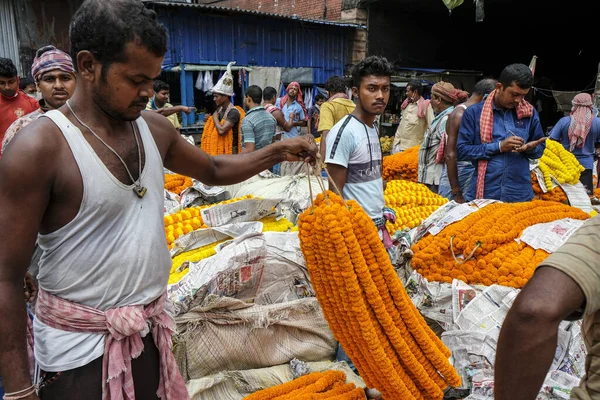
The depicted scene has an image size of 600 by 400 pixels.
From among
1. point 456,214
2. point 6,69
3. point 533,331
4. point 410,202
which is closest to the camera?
point 533,331

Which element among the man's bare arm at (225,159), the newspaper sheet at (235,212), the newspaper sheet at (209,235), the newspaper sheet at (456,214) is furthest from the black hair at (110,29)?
the newspaper sheet at (456,214)

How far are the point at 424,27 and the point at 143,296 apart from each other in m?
15.7

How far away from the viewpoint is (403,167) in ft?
21.0

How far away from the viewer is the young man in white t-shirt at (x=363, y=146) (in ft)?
9.51

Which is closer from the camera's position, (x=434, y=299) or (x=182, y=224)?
(x=434, y=299)

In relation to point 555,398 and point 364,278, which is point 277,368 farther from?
point 555,398

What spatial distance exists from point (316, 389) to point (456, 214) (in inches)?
69.6

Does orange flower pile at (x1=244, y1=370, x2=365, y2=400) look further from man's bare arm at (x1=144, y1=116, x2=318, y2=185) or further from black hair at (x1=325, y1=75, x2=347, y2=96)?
black hair at (x1=325, y1=75, x2=347, y2=96)

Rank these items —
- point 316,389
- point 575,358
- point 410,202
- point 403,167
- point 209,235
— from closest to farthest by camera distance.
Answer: point 316,389 < point 575,358 < point 209,235 < point 410,202 < point 403,167

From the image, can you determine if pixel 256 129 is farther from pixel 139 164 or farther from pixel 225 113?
pixel 139 164

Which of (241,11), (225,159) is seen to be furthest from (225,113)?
(241,11)

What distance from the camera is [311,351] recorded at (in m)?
2.91

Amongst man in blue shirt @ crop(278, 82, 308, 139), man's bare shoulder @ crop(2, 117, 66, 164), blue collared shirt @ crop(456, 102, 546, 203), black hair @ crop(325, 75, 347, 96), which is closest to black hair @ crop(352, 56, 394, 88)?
blue collared shirt @ crop(456, 102, 546, 203)

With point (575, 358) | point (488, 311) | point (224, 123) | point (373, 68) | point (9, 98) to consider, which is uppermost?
point (373, 68)
